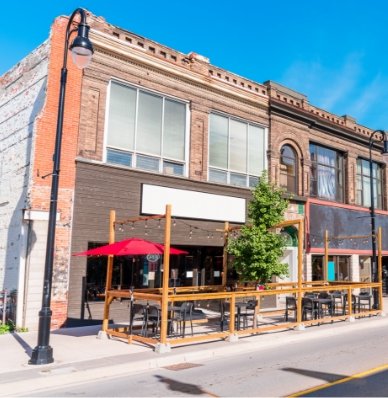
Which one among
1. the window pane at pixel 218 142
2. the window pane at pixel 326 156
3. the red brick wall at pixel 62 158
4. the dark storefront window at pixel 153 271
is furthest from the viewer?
the window pane at pixel 326 156

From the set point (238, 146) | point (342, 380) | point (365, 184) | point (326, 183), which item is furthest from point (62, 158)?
point (365, 184)

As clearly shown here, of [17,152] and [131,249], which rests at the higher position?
[17,152]

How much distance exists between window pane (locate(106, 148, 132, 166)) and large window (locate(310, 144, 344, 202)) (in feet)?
34.3

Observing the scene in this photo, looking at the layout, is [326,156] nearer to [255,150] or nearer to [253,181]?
[255,150]

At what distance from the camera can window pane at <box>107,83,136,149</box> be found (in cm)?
1511

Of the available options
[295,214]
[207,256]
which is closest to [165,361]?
[207,256]

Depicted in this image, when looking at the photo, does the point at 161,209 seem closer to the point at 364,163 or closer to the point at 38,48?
the point at 38,48

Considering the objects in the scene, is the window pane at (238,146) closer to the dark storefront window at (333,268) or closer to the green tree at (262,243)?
the green tree at (262,243)

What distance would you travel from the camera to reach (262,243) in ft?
43.0

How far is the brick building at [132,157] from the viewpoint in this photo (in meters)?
13.4

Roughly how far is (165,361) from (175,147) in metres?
9.44

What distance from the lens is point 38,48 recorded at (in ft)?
48.8

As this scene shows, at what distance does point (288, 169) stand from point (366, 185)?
7409 mm

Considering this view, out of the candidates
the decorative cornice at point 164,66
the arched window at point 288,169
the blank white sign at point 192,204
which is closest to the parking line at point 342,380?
the blank white sign at point 192,204
